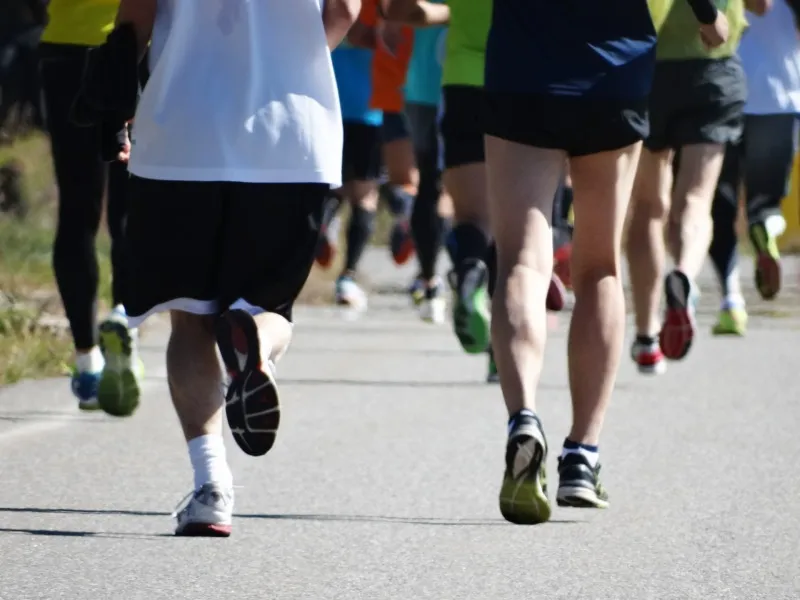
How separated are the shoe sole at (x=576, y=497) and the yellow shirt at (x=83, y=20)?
2.32 meters

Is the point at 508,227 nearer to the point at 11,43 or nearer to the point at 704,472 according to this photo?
the point at 704,472

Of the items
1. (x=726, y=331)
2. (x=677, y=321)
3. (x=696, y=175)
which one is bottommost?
(x=726, y=331)

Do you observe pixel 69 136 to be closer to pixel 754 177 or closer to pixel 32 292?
pixel 32 292

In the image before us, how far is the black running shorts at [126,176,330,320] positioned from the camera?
551 centimetres

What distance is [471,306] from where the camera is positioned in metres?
8.89

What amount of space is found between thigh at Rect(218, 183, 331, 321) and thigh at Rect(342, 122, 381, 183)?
6.63 meters

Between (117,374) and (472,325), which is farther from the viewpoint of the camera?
(472,325)

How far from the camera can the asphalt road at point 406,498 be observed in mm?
4992

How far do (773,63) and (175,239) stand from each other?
564 centimetres

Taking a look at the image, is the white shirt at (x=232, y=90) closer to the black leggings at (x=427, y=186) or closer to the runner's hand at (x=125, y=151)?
the runner's hand at (x=125, y=151)

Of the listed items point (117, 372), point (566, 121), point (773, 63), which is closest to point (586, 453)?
point (566, 121)

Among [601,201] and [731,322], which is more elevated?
[601,201]

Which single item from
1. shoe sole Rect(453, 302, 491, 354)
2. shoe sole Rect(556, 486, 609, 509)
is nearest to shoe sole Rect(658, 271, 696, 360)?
shoe sole Rect(453, 302, 491, 354)

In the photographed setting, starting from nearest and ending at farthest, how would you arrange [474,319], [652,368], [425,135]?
1. [474,319]
2. [652,368]
3. [425,135]
